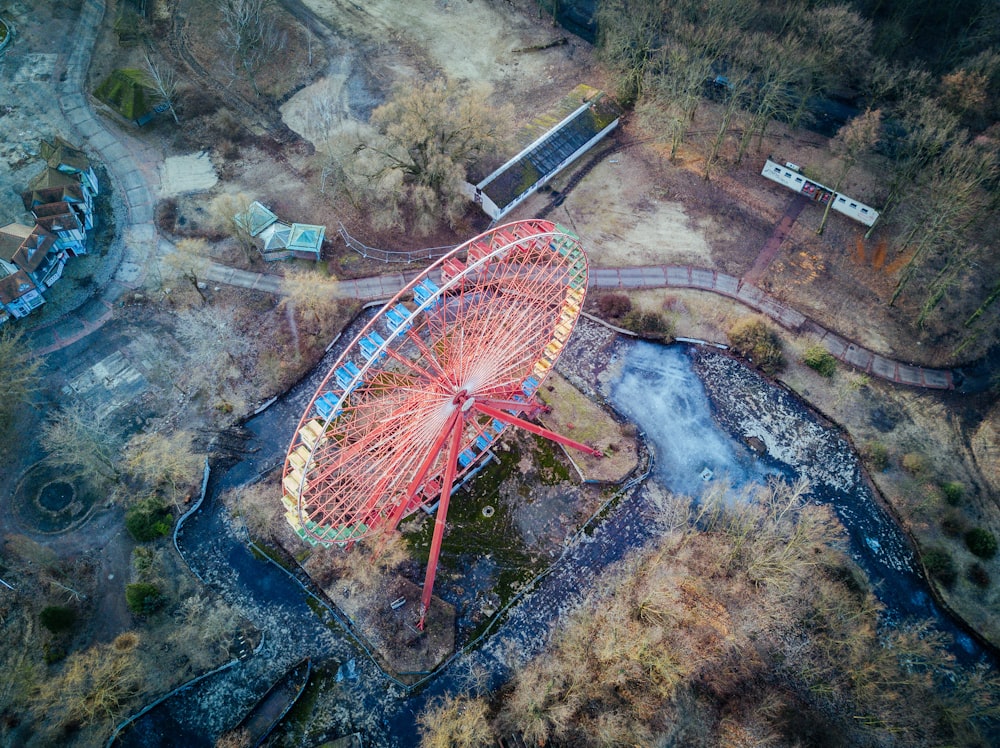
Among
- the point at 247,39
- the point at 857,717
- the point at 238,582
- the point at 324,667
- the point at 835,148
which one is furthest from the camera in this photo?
the point at 247,39

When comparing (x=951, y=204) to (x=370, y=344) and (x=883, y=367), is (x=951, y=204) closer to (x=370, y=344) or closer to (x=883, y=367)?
(x=883, y=367)

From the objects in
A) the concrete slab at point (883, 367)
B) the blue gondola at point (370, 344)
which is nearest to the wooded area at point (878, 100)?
the concrete slab at point (883, 367)

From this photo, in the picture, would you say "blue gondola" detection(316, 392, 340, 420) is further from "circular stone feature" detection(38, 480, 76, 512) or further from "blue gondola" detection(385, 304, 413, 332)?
"circular stone feature" detection(38, 480, 76, 512)

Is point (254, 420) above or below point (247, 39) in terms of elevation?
below

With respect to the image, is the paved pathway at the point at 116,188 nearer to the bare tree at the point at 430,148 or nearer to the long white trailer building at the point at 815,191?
the bare tree at the point at 430,148

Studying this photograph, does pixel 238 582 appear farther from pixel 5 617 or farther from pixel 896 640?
pixel 896 640

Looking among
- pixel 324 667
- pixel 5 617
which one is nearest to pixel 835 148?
pixel 324 667
